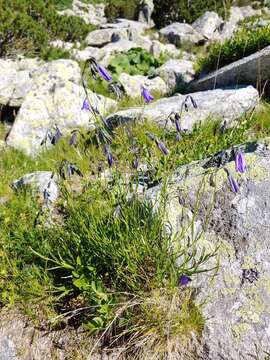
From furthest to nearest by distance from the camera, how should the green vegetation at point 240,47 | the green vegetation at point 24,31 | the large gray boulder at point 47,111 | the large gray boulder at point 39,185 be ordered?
the green vegetation at point 24,31 → the green vegetation at point 240,47 → the large gray boulder at point 47,111 → the large gray boulder at point 39,185

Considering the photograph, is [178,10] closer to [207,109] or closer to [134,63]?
[134,63]

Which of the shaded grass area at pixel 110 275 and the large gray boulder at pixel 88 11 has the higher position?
the shaded grass area at pixel 110 275

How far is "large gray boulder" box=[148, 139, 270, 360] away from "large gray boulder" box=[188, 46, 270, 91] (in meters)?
2.48

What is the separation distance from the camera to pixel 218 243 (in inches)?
123

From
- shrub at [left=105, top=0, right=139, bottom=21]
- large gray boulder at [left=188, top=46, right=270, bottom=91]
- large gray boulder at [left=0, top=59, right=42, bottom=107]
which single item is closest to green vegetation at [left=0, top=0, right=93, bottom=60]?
large gray boulder at [left=0, top=59, right=42, bottom=107]

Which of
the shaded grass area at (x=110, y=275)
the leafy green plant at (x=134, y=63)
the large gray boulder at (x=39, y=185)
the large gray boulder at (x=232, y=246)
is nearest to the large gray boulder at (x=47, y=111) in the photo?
the large gray boulder at (x=39, y=185)

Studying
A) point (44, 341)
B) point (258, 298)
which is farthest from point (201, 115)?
point (44, 341)

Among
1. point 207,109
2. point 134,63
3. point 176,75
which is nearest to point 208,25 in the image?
point 134,63

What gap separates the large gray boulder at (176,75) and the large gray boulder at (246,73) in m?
0.93

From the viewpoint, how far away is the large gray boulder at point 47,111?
6.13 metres

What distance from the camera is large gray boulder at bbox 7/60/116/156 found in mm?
6129

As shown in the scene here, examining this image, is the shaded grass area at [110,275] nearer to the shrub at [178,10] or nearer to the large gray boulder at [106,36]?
the large gray boulder at [106,36]

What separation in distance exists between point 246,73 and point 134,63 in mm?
3546

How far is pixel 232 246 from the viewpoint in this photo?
10.2 feet
